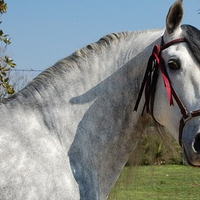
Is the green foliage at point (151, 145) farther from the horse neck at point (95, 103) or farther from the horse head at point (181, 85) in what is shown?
the horse head at point (181, 85)

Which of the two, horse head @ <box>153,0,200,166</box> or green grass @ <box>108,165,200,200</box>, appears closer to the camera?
horse head @ <box>153,0,200,166</box>

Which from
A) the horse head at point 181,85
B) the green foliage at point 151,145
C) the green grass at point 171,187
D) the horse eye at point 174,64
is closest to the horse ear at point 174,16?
the horse head at point 181,85

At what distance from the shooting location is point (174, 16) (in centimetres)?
308

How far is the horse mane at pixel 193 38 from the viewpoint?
302cm

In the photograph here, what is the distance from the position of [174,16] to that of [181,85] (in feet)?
1.56

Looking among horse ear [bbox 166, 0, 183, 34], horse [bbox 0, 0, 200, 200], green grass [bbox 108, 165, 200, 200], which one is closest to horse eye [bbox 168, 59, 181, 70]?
horse [bbox 0, 0, 200, 200]

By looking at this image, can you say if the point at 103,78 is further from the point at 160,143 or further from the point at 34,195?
the point at 34,195

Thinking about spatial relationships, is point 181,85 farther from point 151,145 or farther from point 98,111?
point 151,145

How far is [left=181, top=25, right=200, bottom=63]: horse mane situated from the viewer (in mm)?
3016

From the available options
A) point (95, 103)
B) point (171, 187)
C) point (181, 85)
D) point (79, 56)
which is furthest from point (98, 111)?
point (171, 187)

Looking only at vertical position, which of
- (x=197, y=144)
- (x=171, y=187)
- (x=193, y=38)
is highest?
(x=193, y=38)

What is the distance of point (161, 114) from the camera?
3104 millimetres

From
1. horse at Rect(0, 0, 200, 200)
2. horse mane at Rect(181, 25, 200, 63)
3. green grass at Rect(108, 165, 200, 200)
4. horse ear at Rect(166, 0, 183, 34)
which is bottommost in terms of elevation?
green grass at Rect(108, 165, 200, 200)

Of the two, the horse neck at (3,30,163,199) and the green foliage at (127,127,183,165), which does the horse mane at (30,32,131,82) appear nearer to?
the horse neck at (3,30,163,199)
